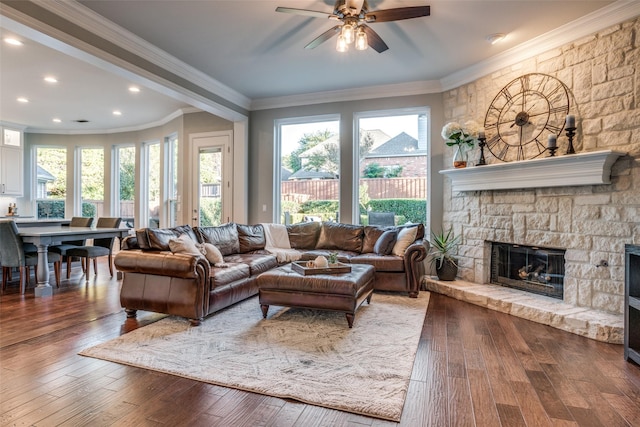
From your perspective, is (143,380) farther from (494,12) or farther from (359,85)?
(359,85)

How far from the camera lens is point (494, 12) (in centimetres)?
330

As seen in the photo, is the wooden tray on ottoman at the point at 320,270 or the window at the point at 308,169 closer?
the wooden tray on ottoman at the point at 320,270

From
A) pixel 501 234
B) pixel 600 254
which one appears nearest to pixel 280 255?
pixel 501 234

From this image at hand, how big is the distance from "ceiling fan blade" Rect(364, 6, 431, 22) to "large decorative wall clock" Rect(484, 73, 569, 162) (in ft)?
6.43

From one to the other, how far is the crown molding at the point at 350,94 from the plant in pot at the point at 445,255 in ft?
7.01

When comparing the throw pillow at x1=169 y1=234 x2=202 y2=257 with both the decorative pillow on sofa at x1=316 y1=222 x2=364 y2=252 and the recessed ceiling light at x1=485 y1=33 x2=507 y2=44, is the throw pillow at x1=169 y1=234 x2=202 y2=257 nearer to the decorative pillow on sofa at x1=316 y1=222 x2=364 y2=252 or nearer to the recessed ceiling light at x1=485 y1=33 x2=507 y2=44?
the decorative pillow on sofa at x1=316 y1=222 x2=364 y2=252

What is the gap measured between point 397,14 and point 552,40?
211 centimetres

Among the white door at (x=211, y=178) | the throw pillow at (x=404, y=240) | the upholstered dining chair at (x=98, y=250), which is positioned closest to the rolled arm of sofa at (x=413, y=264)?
the throw pillow at (x=404, y=240)

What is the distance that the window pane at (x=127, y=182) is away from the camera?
8.11 metres

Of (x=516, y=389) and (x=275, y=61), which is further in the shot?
(x=275, y=61)

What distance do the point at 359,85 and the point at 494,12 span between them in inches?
90.3

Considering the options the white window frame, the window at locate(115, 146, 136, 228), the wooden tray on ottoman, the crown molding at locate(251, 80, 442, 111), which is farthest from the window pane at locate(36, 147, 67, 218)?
the wooden tray on ottoman

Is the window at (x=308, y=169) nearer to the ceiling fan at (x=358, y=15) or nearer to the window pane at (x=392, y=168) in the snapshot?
the window pane at (x=392, y=168)

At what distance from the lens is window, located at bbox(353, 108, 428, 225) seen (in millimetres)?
5395
